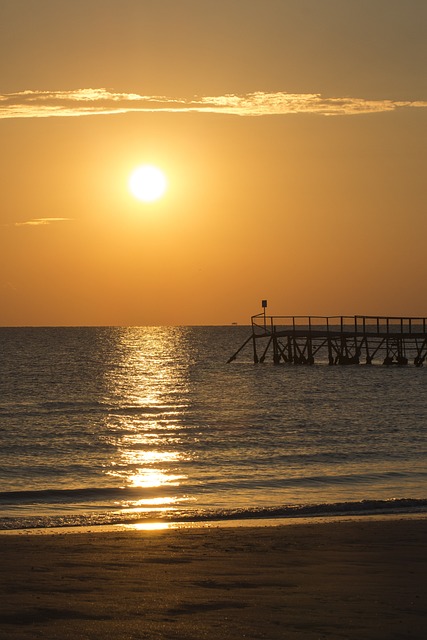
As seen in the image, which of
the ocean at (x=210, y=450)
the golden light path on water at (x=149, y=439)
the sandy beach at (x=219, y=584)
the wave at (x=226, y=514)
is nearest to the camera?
the sandy beach at (x=219, y=584)

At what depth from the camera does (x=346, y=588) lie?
1030 centimetres

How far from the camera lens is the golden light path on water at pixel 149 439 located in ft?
65.7

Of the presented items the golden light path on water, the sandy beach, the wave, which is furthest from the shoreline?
the golden light path on water

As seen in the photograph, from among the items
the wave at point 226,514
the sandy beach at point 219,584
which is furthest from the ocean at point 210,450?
the sandy beach at point 219,584

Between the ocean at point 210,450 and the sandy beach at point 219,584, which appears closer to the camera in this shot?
the sandy beach at point 219,584

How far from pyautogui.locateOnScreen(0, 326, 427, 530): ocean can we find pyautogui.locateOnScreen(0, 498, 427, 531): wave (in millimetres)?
36

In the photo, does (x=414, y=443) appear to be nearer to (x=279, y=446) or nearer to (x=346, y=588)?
(x=279, y=446)

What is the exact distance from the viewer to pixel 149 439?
33.2m

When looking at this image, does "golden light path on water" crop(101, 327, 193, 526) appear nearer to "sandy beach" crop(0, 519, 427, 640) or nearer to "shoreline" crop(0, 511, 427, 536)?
"shoreline" crop(0, 511, 427, 536)

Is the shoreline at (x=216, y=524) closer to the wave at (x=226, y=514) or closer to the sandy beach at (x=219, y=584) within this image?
the wave at (x=226, y=514)

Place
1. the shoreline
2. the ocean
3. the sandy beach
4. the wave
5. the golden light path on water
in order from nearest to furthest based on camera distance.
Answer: the sandy beach
the shoreline
the wave
the ocean
the golden light path on water

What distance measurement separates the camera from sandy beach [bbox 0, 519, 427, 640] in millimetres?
8766

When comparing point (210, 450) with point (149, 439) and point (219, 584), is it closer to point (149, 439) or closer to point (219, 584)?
point (149, 439)

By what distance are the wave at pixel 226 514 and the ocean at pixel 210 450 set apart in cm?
4
